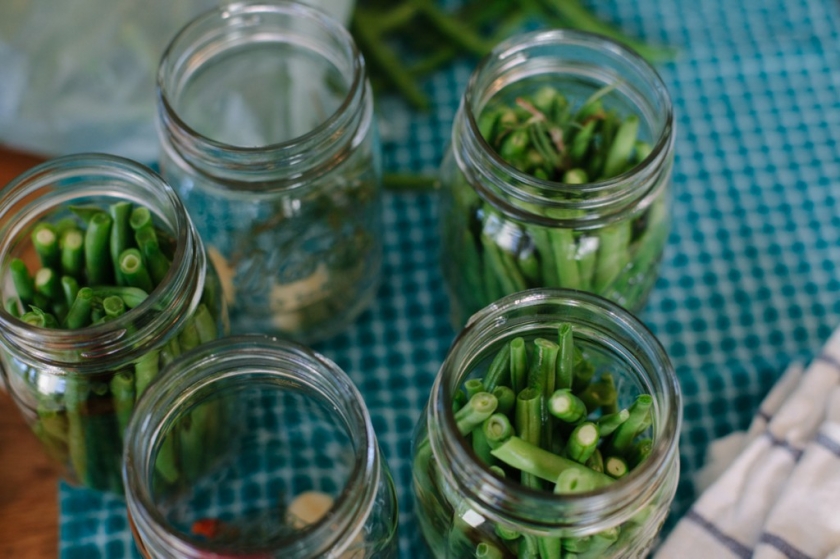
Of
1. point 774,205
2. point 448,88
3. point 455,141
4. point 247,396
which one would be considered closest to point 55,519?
point 247,396

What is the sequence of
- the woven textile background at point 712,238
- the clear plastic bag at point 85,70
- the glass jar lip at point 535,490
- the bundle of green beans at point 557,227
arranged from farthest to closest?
the clear plastic bag at point 85,70 < the woven textile background at point 712,238 < the bundle of green beans at point 557,227 < the glass jar lip at point 535,490

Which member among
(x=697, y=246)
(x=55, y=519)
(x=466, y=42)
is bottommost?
(x=55, y=519)

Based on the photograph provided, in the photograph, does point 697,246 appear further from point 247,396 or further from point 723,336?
point 247,396

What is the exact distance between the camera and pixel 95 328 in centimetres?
71

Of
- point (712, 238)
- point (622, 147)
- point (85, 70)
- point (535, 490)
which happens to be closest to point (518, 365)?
point (535, 490)

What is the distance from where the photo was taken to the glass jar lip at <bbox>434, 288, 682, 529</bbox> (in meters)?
0.62

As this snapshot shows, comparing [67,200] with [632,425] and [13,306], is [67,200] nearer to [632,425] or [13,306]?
[13,306]

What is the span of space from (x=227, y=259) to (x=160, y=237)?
0.37 feet

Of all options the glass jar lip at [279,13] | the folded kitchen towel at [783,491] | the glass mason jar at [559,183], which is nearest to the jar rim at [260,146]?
the glass jar lip at [279,13]

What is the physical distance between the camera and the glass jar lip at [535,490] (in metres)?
0.62

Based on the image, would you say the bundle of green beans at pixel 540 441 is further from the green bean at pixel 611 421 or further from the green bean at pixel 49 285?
the green bean at pixel 49 285

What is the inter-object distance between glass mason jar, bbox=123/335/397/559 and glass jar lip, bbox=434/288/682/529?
0.06 m

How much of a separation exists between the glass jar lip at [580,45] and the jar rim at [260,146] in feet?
0.35

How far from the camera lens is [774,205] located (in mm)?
1116
